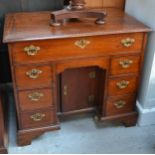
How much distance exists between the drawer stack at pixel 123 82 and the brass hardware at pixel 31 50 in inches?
16.4

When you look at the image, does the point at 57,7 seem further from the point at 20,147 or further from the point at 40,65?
the point at 20,147

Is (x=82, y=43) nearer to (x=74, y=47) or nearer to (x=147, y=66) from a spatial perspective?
(x=74, y=47)

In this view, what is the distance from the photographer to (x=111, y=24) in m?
1.32

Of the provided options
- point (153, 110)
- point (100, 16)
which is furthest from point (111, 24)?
point (153, 110)

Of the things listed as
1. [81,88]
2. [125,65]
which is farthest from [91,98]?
[125,65]

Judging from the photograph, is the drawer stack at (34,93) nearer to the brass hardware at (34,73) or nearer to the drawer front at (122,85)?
the brass hardware at (34,73)

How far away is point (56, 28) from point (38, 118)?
53 cm

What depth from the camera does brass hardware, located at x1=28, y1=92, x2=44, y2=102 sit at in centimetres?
131

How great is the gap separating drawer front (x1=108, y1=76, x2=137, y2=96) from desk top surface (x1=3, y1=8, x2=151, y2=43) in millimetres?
303

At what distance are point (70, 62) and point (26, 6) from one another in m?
0.59

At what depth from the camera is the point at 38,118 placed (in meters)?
1.41

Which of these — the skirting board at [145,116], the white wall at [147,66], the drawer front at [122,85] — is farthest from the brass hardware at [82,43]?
the skirting board at [145,116]

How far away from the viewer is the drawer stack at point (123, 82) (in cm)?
133

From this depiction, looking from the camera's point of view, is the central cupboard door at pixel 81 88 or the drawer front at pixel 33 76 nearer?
the drawer front at pixel 33 76
